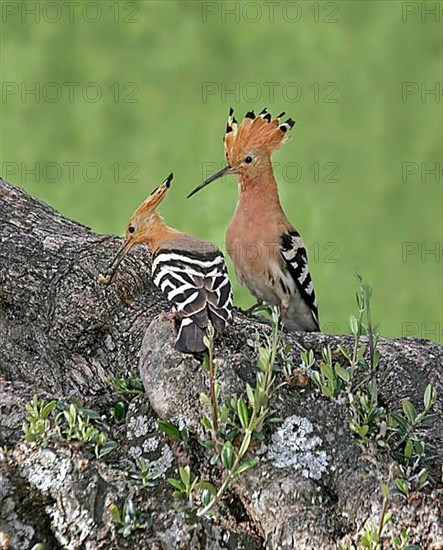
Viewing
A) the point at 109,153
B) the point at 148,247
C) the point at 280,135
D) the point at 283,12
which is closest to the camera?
the point at 148,247

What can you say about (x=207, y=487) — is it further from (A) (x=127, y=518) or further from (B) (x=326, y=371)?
(B) (x=326, y=371)

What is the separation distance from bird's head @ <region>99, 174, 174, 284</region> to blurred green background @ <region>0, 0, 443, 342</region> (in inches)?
116

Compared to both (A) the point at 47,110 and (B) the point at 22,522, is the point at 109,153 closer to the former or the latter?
(A) the point at 47,110

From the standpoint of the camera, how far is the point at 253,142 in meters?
3.34

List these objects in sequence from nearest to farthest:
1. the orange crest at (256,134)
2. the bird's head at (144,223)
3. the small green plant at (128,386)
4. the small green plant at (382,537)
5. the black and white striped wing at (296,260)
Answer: the small green plant at (382,537) → the small green plant at (128,386) → the bird's head at (144,223) → the orange crest at (256,134) → the black and white striped wing at (296,260)

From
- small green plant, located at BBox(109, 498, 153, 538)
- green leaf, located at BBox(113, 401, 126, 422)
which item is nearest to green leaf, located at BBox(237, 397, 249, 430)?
small green plant, located at BBox(109, 498, 153, 538)

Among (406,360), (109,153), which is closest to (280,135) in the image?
(406,360)

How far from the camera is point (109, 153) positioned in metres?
6.55

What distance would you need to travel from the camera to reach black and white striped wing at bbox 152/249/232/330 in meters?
2.29

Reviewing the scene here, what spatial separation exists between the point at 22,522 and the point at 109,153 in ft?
16.3

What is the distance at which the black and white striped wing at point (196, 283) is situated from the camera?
2.29 metres

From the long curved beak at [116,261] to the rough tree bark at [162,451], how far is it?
77 millimetres

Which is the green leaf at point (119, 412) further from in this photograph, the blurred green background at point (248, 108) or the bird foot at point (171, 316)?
the blurred green background at point (248, 108)

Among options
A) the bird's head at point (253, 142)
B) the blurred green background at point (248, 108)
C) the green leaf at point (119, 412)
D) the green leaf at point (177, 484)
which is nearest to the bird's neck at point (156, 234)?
the bird's head at point (253, 142)
